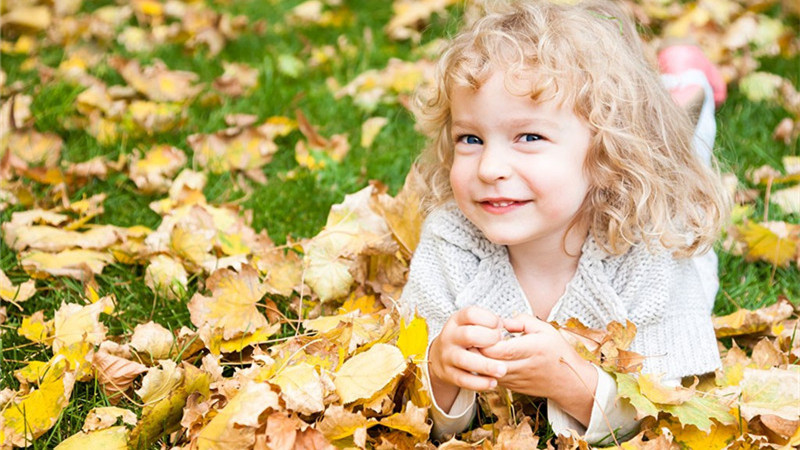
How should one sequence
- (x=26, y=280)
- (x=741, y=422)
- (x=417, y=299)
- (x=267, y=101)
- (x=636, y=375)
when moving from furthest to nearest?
(x=267, y=101)
(x=26, y=280)
(x=417, y=299)
(x=636, y=375)
(x=741, y=422)

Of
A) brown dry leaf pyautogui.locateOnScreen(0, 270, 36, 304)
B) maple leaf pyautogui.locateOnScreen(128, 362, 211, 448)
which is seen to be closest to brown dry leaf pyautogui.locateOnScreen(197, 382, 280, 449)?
maple leaf pyautogui.locateOnScreen(128, 362, 211, 448)

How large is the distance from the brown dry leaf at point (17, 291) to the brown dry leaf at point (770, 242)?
187 cm

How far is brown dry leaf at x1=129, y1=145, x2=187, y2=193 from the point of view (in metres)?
2.72

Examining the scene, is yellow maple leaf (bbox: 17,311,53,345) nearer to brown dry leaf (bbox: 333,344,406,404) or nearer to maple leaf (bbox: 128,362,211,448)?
maple leaf (bbox: 128,362,211,448)

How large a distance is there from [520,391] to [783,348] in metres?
0.69

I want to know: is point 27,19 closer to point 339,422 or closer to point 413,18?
point 413,18

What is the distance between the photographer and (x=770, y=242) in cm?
236

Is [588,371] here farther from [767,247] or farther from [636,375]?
[767,247]

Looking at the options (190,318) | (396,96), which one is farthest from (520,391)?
(396,96)

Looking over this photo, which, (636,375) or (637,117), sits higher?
(637,117)

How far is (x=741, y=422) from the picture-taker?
1.70 m

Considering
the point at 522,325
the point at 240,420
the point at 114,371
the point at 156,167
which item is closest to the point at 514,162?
the point at 522,325

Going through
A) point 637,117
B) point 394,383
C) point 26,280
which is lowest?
point 26,280

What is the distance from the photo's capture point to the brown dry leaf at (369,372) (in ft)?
5.39
